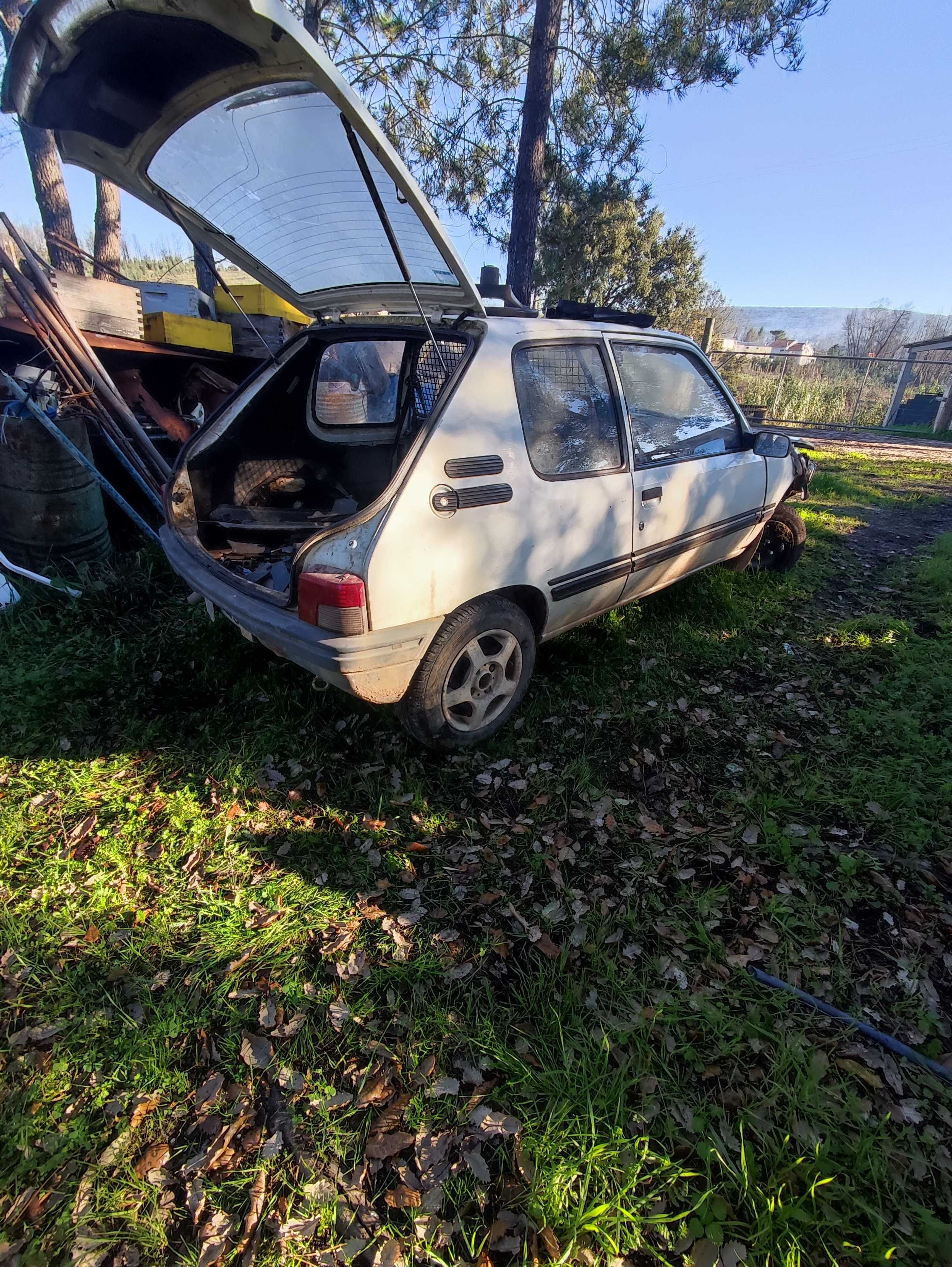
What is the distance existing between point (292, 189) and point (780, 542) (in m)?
4.08

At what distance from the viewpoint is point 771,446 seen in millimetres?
3859

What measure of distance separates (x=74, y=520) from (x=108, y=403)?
843mm

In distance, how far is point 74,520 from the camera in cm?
418

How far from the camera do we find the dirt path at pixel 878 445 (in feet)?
38.5

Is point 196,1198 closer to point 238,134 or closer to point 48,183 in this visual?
point 238,134

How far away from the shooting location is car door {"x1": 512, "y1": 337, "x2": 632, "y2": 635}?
8.79 feet

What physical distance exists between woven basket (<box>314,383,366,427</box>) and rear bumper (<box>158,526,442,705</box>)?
1514mm

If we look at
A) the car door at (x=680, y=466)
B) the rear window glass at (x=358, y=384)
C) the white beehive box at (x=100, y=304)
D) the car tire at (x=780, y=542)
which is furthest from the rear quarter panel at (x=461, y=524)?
the white beehive box at (x=100, y=304)

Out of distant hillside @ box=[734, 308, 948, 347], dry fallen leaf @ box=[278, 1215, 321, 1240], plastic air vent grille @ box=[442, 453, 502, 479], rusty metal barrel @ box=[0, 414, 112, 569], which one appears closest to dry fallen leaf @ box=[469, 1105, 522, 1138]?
dry fallen leaf @ box=[278, 1215, 321, 1240]

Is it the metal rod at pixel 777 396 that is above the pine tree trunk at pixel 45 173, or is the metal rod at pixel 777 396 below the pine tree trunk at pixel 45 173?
A: below

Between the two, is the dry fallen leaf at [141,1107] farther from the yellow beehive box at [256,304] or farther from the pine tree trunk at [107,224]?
the pine tree trunk at [107,224]

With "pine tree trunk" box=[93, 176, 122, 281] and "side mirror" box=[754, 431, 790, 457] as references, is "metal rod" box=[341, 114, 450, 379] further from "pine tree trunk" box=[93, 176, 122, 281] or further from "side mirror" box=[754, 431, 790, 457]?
"pine tree trunk" box=[93, 176, 122, 281]

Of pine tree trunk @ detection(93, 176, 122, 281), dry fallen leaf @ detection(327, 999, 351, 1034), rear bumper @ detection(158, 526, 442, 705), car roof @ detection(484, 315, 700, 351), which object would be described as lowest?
dry fallen leaf @ detection(327, 999, 351, 1034)

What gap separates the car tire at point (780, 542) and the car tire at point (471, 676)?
2.65m
